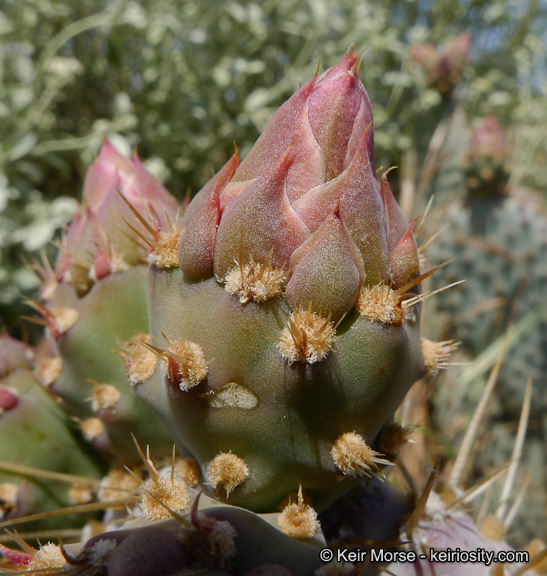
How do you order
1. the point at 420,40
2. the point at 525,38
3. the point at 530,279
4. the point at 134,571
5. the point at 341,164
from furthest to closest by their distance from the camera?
1. the point at 525,38
2. the point at 420,40
3. the point at 530,279
4. the point at 341,164
5. the point at 134,571

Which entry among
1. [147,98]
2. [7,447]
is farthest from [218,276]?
[147,98]

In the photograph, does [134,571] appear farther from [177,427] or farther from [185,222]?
[185,222]

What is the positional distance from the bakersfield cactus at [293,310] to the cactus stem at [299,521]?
2cm

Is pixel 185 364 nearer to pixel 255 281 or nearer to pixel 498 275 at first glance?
pixel 255 281

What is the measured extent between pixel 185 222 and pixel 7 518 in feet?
1.82

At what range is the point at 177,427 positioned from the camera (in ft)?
1.93

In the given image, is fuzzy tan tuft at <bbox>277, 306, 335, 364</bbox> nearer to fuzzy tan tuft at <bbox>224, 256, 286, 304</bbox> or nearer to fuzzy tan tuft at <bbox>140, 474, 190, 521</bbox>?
fuzzy tan tuft at <bbox>224, 256, 286, 304</bbox>

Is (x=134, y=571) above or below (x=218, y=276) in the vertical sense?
below

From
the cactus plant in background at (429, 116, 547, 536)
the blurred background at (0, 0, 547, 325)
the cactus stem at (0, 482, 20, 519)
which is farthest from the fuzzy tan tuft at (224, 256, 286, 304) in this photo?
the cactus plant in background at (429, 116, 547, 536)

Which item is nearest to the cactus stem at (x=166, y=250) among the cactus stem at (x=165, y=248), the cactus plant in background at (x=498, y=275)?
the cactus stem at (x=165, y=248)

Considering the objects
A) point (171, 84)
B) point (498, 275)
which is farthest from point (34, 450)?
point (498, 275)

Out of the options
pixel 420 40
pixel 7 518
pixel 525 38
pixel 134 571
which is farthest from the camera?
pixel 525 38

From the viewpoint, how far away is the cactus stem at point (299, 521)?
56 cm

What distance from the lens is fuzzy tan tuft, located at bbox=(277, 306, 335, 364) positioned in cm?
49
